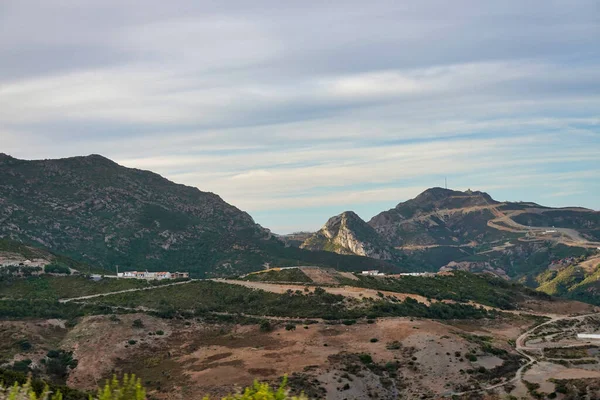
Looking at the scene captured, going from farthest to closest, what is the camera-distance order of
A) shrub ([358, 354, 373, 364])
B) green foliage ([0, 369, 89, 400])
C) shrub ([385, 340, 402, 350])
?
shrub ([385, 340, 402, 350]) → shrub ([358, 354, 373, 364]) → green foliage ([0, 369, 89, 400])

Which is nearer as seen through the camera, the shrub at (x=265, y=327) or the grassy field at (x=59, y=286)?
the shrub at (x=265, y=327)

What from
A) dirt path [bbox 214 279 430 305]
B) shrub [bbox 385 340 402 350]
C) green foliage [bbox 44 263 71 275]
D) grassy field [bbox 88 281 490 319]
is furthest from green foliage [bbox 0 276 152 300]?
shrub [bbox 385 340 402 350]

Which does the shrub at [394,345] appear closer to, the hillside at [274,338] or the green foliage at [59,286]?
the hillside at [274,338]

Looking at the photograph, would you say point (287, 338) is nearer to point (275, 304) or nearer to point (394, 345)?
point (394, 345)

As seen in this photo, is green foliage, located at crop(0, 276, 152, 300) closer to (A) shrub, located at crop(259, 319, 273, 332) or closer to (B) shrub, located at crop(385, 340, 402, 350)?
(A) shrub, located at crop(259, 319, 273, 332)

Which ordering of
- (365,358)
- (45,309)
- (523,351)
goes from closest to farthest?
(365,358), (523,351), (45,309)

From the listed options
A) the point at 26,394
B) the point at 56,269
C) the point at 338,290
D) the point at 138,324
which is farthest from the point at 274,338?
the point at 56,269

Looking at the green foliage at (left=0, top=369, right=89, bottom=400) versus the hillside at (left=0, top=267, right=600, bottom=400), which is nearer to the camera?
the green foliage at (left=0, top=369, right=89, bottom=400)

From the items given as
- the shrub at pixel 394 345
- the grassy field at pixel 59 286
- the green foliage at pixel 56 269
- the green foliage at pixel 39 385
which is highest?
the green foliage at pixel 56 269

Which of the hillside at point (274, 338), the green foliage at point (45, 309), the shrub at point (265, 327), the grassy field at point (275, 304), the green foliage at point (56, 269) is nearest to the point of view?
the hillside at point (274, 338)

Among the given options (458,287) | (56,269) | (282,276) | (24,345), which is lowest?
(24,345)

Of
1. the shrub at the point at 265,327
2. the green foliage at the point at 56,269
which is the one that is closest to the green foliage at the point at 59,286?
the green foliage at the point at 56,269

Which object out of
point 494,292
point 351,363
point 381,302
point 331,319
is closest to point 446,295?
point 494,292

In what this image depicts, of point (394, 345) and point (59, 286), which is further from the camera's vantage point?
point (59, 286)
